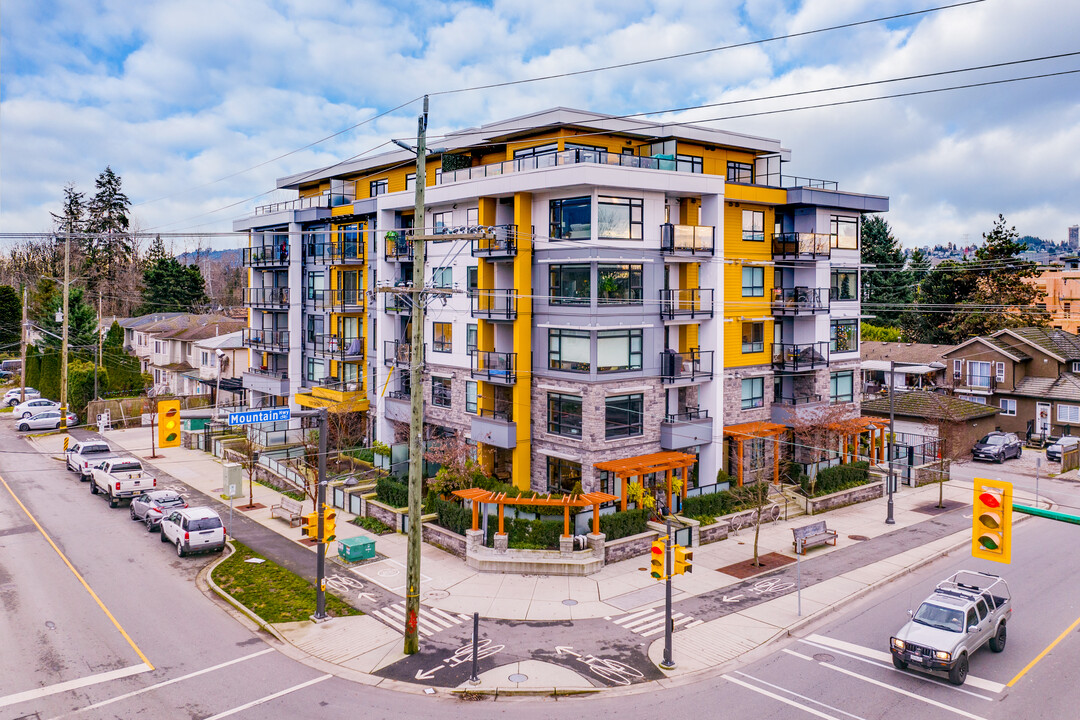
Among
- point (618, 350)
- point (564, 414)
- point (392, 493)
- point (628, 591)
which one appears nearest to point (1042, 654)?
point (628, 591)

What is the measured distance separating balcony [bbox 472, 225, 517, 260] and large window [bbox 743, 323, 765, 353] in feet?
42.1

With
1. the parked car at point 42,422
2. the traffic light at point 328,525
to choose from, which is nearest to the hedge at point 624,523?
the traffic light at point 328,525

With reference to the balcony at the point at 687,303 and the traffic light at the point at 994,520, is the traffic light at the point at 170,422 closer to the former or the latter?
the balcony at the point at 687,303

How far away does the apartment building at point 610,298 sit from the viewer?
105 feet

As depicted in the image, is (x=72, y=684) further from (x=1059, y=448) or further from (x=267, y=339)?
(x=1059, y=448)

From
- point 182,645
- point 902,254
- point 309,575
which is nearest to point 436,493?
point 309,575

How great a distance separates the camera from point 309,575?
26297 mm

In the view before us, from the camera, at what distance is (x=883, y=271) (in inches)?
2943

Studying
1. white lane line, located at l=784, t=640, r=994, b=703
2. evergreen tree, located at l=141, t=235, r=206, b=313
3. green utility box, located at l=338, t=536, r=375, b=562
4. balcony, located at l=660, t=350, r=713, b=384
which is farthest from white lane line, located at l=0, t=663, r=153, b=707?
evergreen tree, located at l=141, t=235, r=206, b=313

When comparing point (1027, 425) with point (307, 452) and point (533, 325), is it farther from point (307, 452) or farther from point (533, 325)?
point (307, 452)

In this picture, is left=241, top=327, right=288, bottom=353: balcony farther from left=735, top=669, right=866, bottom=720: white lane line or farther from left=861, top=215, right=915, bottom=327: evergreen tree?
left=861, top=215, right=915, bottom=327: evergreen tree

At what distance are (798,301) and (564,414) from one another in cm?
1495

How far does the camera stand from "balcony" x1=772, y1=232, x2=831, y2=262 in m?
37.6

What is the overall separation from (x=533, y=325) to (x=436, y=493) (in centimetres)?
875
